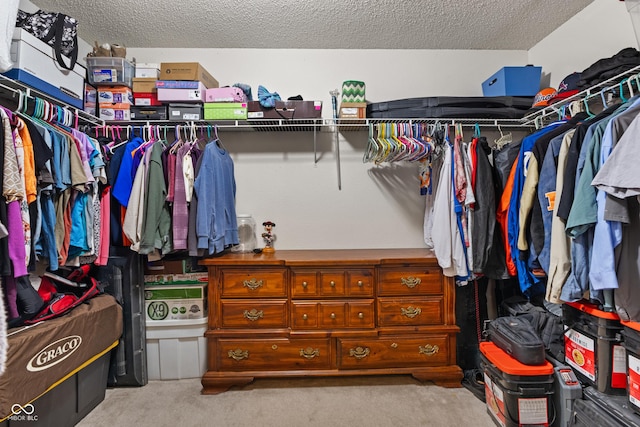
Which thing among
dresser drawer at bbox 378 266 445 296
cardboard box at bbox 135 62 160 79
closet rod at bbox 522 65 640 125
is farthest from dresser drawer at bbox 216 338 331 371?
closet rod at bbox 522 65 640 125

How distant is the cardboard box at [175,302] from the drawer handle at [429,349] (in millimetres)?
1532

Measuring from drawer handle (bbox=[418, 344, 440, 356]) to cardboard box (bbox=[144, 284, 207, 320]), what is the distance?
1.53 m

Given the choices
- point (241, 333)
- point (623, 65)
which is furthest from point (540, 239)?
point (241, 333)

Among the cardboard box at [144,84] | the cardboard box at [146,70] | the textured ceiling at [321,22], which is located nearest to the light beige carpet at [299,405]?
the cardboard box at [144,84]

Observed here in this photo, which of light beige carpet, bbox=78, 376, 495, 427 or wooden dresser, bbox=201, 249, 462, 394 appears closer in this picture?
light beige carpet, bbox=78, 376, 495, 427

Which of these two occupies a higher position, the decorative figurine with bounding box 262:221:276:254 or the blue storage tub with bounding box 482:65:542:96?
the blue storage tub with bounding box 482:65:542:96

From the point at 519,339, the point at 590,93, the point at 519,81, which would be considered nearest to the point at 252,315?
the point at 519,339

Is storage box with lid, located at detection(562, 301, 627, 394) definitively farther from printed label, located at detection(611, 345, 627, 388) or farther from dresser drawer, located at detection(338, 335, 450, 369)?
dresser drawer, located at detection(338, 335, 450, 369)

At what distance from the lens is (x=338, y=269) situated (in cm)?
192

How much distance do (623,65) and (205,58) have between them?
2.75m

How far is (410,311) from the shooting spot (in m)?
1.92

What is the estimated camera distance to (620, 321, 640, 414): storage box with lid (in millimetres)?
1170

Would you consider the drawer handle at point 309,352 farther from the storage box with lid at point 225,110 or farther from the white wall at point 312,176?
the storage box with lid at point 225,110

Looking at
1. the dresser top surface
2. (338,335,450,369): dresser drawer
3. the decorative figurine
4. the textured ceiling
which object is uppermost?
the textured ceiling
